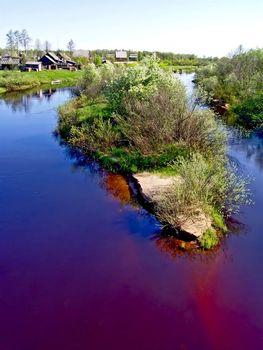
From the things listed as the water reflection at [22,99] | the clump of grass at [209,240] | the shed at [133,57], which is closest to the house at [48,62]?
the water reflection at [22,99]

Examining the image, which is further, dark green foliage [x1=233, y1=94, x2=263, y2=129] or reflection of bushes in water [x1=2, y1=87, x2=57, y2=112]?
reflection of bushes in water [x1=2, y1=87, x2=57, y2=112]

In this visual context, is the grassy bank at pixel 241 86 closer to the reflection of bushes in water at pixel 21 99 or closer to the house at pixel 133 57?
the reflection of bushes in water at pixel 21 99

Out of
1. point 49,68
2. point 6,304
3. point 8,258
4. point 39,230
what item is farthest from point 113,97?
point 49,68

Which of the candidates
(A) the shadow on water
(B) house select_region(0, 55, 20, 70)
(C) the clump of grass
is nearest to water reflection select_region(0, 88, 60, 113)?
(A) the shadow on water

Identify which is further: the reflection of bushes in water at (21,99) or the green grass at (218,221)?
the reflection of bushes in water at (21,99)

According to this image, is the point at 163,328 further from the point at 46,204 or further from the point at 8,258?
the point at 46,204

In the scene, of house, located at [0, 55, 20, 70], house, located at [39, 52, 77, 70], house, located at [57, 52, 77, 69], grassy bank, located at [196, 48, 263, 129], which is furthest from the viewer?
house, located at [57, 52, 77, 69]

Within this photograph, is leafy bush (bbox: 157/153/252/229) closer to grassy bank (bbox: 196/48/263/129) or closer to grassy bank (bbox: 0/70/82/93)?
grassy bank (bbox: 196/48/263/129)
